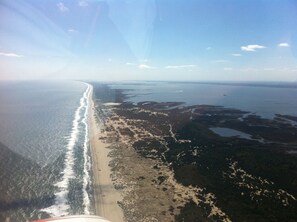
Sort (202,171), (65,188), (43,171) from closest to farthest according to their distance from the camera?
(65,188) → (43,171) → (202,171)

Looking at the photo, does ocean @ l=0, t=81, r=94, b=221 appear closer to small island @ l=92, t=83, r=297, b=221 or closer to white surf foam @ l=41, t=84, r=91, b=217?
white surf foam @ l=41, t=84, r=91, b=217

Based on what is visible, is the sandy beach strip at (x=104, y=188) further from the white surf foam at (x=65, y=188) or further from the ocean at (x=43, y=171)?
the white surf foam at (x=65, y=188)

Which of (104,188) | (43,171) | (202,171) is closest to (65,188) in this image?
(104,188)

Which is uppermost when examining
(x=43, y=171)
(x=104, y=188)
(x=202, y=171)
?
(x=202, y=171)

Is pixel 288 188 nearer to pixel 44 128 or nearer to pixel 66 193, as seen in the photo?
pixel 66 193

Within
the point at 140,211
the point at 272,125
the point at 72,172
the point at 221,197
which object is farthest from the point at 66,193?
the point at 272,125

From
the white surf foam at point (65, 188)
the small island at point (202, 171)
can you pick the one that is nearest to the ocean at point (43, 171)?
the white surf foam at point (65, 188)

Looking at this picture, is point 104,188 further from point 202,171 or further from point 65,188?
point 202,171

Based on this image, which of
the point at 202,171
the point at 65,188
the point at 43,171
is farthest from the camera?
the point at 202,171
